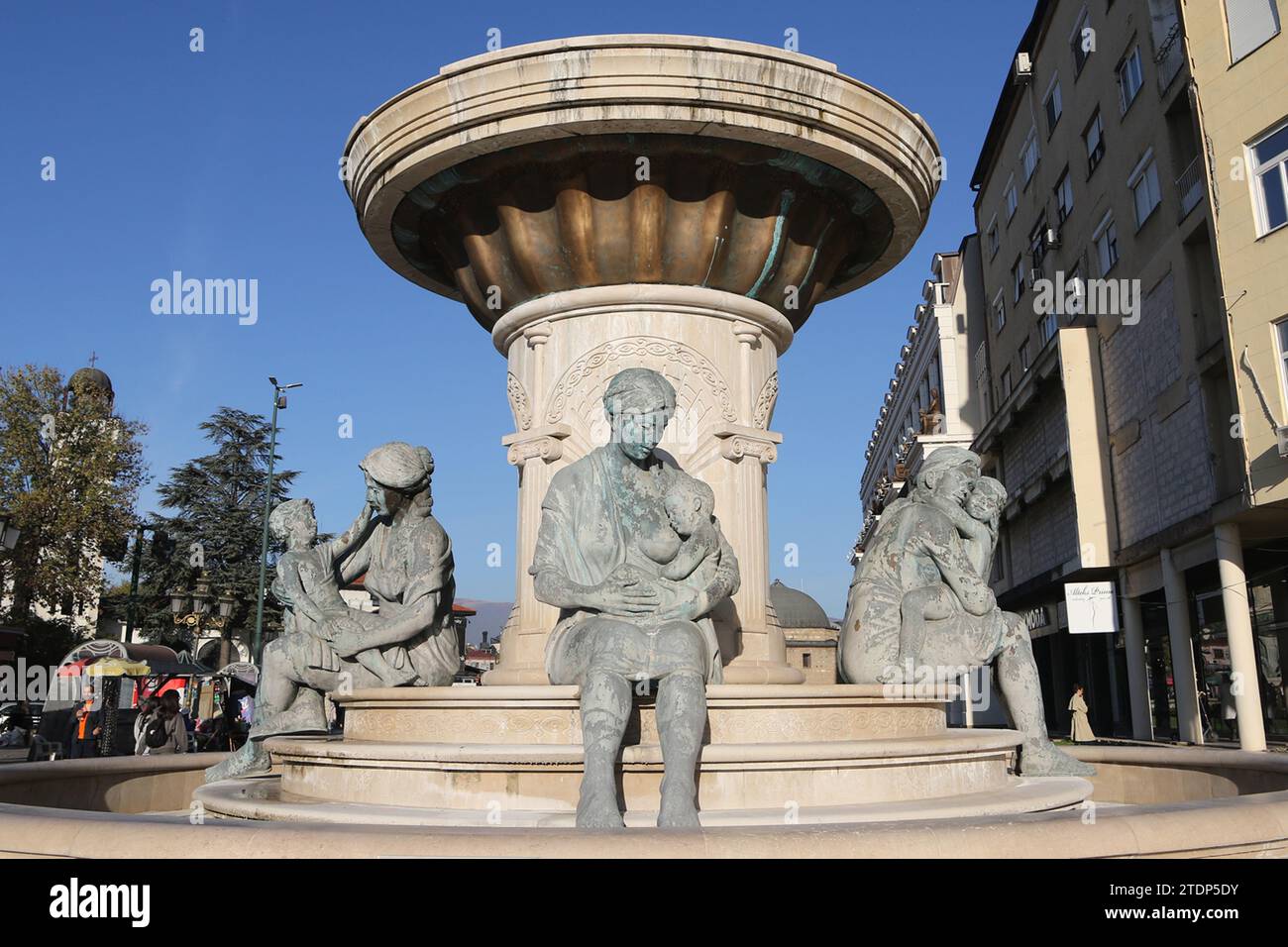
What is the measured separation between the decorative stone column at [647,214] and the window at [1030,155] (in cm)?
2525

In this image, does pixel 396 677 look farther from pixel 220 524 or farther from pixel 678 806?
pixel 220 524

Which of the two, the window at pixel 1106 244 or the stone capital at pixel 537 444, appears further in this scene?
the window at pixel 1106 244

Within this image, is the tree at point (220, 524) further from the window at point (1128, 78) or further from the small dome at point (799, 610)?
the window at point (1128, 78)

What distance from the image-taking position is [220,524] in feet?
127

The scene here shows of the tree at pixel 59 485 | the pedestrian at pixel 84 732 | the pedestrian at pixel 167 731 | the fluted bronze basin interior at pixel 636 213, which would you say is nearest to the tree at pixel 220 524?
the tree at pixel 59 485

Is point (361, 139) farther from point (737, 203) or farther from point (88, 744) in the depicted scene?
point (88, 744)

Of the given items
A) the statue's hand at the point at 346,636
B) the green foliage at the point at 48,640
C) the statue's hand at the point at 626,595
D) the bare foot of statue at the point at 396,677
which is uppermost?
the green foliage at the point at 48,640

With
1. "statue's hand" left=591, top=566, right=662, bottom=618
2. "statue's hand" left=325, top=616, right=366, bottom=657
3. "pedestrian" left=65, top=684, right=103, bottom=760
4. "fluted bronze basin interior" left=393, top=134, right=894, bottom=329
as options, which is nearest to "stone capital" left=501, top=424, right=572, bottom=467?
"fluted bronze basin interior" left=393, top=134, right=894, bottom=329

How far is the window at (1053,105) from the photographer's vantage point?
87.6ft

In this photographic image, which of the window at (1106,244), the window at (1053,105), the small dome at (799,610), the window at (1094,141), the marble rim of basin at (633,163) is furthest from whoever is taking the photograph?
the small dome at (799,610)

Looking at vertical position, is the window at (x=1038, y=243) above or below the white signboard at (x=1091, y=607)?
above
